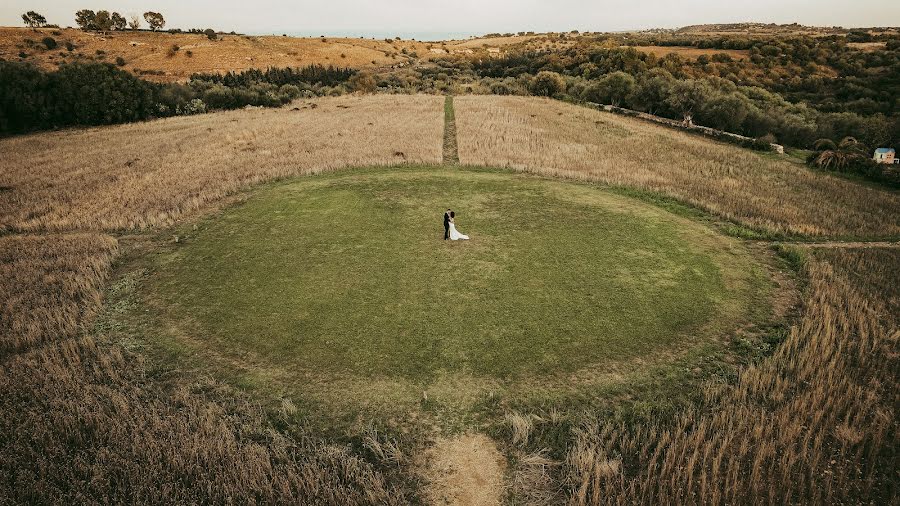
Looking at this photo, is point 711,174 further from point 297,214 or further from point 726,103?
point 297,214

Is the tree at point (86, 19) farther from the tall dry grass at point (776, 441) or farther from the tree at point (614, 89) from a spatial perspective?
the tall dry grass at point (776, 441)

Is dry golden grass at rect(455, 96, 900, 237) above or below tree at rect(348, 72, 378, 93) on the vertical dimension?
below

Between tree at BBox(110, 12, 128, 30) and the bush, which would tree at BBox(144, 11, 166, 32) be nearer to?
tree at BBox(110, 12, 128, 30)

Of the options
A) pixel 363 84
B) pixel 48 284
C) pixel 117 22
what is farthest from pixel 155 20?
pixel 48 284

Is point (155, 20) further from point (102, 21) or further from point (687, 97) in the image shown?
point (687, 97)

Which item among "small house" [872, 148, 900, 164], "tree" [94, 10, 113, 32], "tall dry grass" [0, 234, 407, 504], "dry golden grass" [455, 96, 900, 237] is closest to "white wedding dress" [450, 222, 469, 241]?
"tall dry grass" [0, 234, 407, 504]

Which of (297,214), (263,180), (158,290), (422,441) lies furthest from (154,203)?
(422,441)

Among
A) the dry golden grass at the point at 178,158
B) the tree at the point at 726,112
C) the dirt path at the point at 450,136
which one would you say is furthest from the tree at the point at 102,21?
the tree at the point at 726,112
